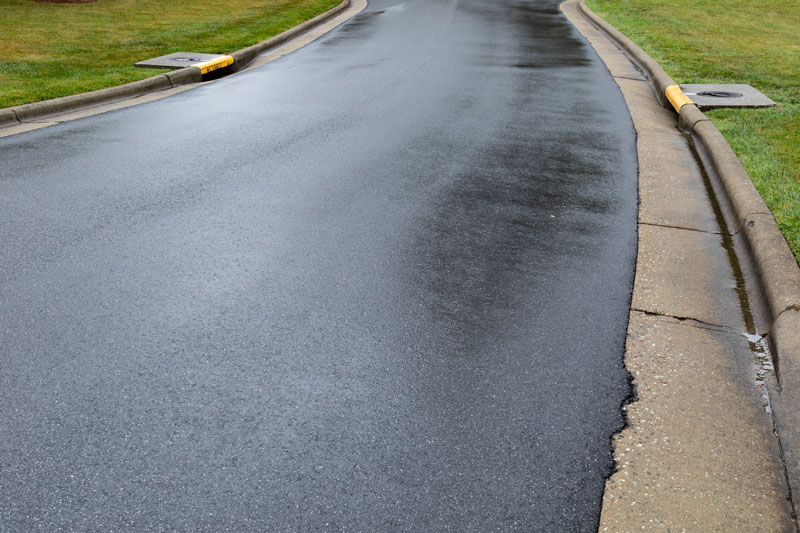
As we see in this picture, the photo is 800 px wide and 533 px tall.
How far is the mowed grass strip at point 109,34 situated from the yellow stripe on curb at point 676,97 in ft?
23.6

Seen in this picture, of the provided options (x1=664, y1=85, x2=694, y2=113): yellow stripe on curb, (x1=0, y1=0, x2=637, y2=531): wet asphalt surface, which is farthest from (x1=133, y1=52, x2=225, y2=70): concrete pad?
(x1=664, y1=85, x2=694, y2=113): yellow stripe on curb

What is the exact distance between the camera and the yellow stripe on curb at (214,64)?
36.1 feet

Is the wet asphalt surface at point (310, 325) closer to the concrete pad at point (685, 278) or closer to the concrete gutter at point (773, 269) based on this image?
the concrete pad at point (685, 278)

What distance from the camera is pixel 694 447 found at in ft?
9.77

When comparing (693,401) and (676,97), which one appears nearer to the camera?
(693,401)

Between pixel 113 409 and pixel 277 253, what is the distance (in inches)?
70.2

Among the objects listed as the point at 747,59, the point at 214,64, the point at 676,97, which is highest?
the point at 214,64

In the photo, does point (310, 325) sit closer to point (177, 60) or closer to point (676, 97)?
point (676, 97)

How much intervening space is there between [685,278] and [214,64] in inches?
346

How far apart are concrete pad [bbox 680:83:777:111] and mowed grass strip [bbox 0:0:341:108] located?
7.46 m

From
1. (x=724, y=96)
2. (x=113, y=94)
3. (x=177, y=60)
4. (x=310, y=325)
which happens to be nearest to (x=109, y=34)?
(x=177, y=60)

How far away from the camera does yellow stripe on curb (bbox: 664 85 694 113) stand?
8.93 meters

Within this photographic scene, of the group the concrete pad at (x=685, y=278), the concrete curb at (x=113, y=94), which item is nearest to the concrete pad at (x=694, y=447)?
the concrete pad at (x=685, y=278)

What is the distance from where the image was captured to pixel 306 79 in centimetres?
1083
